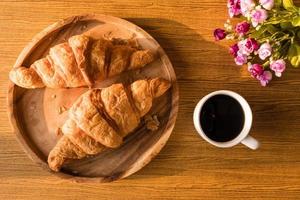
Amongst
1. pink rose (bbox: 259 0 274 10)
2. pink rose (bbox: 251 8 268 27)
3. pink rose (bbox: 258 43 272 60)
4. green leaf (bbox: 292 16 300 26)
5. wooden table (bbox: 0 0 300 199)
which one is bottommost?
wooden table (bbox: 0 0 300 199)

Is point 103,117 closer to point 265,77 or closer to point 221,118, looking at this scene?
point 221,118

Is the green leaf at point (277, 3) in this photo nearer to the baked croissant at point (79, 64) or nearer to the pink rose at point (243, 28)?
the pink rose at point (243, 28)

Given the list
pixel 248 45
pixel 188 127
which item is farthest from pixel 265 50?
pixel 188 127

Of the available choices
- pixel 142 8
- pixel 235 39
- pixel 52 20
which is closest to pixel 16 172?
pixel 52 20

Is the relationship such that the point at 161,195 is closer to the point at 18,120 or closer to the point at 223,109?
the point at 223,109

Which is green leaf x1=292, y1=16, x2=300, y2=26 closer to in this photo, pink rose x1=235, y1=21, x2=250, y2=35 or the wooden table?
pink rose x1=235, y1=21, x2=250, y2=35

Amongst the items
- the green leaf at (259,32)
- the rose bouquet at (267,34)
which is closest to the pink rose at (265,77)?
the rose bouquet at (267,34)

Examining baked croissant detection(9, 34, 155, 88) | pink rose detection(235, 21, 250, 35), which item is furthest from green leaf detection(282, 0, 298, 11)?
baked croissant detection(9, 34, 155, 88)
